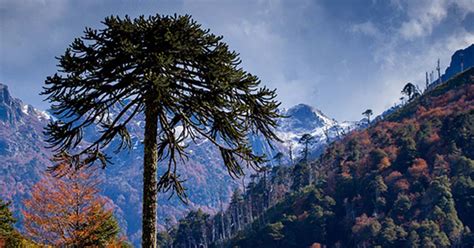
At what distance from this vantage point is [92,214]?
2411 cm

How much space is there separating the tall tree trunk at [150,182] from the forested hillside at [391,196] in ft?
198

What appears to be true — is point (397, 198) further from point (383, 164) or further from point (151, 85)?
point (151, 85)

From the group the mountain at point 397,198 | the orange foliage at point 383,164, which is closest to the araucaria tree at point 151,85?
the mountain at point 397,198

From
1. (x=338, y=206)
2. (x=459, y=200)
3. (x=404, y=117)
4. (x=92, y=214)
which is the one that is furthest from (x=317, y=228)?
(x=92, y=214)

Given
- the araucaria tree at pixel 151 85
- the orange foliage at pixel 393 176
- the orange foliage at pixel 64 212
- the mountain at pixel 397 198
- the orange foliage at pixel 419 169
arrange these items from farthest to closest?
the orange foliage at pixel 393 176 < the orange foliage at pixel 419 169 < the mountain at pixel 397 198 < the orange foliage at pixel 64 212 < the araucaria tree at pixel 151 85

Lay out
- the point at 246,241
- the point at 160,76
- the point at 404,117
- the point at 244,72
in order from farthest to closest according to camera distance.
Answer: the point at 404,117, the point at 246,241, the point at 244,72, the point at 160,76

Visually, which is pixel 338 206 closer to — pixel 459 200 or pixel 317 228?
pixel 317 228

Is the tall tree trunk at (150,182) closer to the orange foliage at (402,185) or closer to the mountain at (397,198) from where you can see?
the mountain at (397,198)

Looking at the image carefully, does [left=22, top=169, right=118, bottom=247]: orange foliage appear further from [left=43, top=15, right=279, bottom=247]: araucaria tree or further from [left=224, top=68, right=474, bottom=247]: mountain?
[left=224, top=68, right=474, bottom=247]: mountain

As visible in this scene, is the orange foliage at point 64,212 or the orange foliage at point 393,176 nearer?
the orange foliage at point 64,212

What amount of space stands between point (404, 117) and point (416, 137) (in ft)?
93.1

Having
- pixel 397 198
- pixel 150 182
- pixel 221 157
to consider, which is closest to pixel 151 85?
pixel 150 182

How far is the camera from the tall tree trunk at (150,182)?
1002cm

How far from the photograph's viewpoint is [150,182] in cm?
1018
